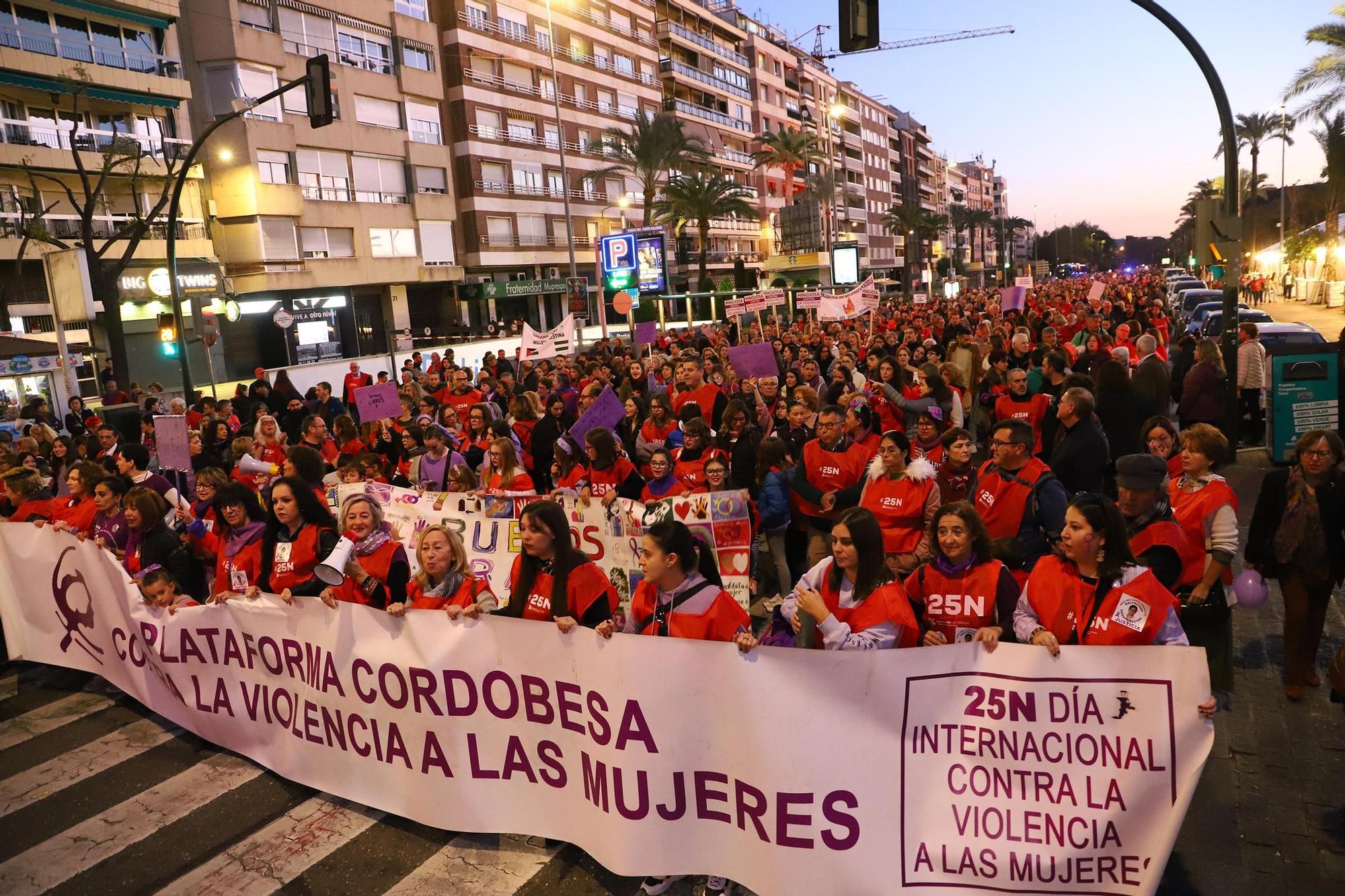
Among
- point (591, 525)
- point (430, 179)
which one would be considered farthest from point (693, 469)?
point (430, 179)

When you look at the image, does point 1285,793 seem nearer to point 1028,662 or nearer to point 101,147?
point 1028,662

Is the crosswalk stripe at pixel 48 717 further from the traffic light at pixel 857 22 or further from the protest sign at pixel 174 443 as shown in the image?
the traffic light at pixel 857 22

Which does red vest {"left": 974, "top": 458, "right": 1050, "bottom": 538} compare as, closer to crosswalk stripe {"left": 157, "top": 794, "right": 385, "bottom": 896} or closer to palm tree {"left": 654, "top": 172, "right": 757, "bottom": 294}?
crosswalk stripe {"left": 157, "top": 794, "right": 385, "bottom": 896}

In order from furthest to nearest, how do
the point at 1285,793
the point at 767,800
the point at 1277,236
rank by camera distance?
the point at 1277,236
the point at 1285,793
the point at 767,800

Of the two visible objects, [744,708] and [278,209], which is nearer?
[744,708]

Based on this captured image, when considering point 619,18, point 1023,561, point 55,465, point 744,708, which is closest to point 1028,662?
point 744,708

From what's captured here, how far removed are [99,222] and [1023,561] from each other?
35.8 m

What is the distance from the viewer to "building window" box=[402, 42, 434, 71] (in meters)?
42.1

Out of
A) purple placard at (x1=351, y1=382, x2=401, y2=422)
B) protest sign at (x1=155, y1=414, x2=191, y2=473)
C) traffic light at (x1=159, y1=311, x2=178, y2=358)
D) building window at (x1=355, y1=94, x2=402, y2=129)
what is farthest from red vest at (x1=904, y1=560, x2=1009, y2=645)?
building window at (x1=355, y1=94, x2=402, y2=129)

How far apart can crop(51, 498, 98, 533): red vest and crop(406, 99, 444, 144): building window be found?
38233mm

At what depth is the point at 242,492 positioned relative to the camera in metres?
5.92

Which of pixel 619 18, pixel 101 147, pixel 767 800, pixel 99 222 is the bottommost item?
pixel 767 800

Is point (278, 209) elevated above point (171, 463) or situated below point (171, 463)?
above

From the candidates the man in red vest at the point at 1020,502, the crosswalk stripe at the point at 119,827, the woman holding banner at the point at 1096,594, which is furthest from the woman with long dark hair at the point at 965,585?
the crosswalk stripe at the point at 119,827
